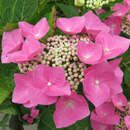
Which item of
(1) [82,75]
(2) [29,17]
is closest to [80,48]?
(1) [82,75]

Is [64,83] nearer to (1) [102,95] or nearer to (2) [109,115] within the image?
(1) [102,95]


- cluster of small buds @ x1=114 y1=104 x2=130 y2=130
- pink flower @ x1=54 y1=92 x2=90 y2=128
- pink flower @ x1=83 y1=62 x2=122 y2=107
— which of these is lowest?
cluster of small buds @ x1=114 y1=104 x2=130 y2=130

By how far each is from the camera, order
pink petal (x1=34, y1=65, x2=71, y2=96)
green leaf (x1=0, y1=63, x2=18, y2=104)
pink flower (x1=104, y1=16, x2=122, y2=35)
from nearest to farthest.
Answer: pink petal (x1=34, y1=65, x2=71, y2=96) < green leaf (x1=0, y1=63, x2=18, y2=104) < pink flower (x1=104, y1=16, x2=122, y2=35)

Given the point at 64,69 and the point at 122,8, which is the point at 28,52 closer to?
the point at 64,69

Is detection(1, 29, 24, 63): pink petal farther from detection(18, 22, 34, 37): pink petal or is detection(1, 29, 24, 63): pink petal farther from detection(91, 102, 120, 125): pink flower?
detection(91, 102, 120, 125): pink flower

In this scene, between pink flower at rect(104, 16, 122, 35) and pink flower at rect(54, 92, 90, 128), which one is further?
pink flower at rect(104, 16, 122, 35)

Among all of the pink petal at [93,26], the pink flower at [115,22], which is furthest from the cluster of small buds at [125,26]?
the pink petal at [93,26]

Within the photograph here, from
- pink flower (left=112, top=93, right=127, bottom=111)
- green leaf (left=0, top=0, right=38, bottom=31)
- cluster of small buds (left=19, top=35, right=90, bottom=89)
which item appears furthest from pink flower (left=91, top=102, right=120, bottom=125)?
green leaf (left=0, top=0, right=38, bottom=31)

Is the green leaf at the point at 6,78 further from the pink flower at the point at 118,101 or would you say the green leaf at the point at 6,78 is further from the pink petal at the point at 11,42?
the pink flower at the point at 118,101

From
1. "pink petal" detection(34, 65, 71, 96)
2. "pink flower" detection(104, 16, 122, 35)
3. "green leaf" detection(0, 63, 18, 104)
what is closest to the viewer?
"pink petal" detection(34, 65, 71, 96)
